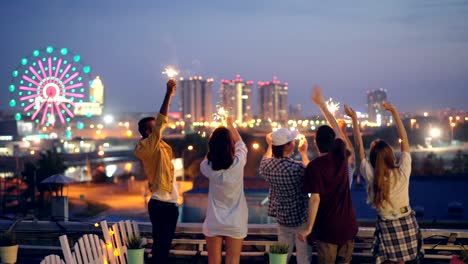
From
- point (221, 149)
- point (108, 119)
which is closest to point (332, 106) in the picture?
point (221, 149)

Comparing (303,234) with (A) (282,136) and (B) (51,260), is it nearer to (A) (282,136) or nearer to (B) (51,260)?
(A) (282,136)

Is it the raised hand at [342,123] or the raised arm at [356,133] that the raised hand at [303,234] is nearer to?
the raised arm at [356,133]

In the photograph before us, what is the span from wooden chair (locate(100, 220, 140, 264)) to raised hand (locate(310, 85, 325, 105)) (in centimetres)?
234

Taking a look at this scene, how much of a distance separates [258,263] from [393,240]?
1.96 m

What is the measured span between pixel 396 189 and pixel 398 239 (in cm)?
41

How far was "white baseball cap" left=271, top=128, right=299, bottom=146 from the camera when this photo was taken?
5184mm

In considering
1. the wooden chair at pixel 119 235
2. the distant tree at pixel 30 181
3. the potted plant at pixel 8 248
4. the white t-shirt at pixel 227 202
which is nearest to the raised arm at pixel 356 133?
the white t-shirt at pixel 227 202

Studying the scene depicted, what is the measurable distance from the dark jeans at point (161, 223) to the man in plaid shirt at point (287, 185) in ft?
3.11

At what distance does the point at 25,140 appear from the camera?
281 ft

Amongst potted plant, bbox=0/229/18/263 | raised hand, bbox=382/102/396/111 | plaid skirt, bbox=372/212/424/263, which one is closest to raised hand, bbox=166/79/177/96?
raised hand, bbox=382/102/396/111

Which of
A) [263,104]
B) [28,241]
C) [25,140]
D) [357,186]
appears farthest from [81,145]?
[28,241]

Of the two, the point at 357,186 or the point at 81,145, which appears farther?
the point at 81,145

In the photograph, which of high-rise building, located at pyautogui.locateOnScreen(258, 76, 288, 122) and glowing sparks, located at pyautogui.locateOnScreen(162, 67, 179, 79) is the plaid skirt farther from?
high-rise building, located at pyautogui.locateOnScreen(258, 76, 288, 122)

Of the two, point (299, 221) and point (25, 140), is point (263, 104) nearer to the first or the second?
point (25, 140)
